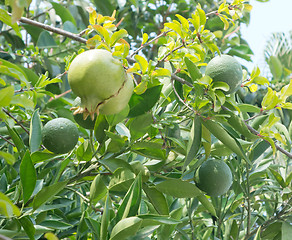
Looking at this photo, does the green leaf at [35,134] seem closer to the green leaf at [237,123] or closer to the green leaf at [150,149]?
the green leaf at [150,149]

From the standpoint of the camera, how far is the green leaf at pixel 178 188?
0.92 metres

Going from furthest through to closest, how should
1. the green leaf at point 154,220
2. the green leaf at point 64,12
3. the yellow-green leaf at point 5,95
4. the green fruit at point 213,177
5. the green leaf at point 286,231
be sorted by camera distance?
the green leaf at point 64,12 → the green leaf at point 286,231 → the green fruit at point 213,177 → the green leaf at point 154,220 → the yellow-green leaf at point 5,95

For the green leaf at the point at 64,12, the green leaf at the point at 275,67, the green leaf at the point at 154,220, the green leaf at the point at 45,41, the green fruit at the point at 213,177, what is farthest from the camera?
the green leaf at the point at 275,67

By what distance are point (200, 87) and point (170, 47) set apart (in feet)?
0.44

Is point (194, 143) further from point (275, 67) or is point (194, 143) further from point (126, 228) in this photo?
point (275, 67)

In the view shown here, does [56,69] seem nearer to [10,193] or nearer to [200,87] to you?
[10,193]

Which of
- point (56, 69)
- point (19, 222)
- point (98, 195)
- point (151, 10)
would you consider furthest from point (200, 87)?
point (151, 10)

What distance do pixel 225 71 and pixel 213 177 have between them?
0.91 feet

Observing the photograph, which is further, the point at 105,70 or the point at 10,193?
the point at 10,193

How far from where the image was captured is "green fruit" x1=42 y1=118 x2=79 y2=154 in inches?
36.9

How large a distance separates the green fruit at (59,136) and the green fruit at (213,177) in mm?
328

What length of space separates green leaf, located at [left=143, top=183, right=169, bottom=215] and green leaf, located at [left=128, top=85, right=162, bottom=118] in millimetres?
189

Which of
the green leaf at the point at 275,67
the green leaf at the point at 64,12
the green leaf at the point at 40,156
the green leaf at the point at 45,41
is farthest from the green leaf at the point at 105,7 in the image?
the green leaf at the point at 40,156

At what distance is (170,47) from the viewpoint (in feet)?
3.05
